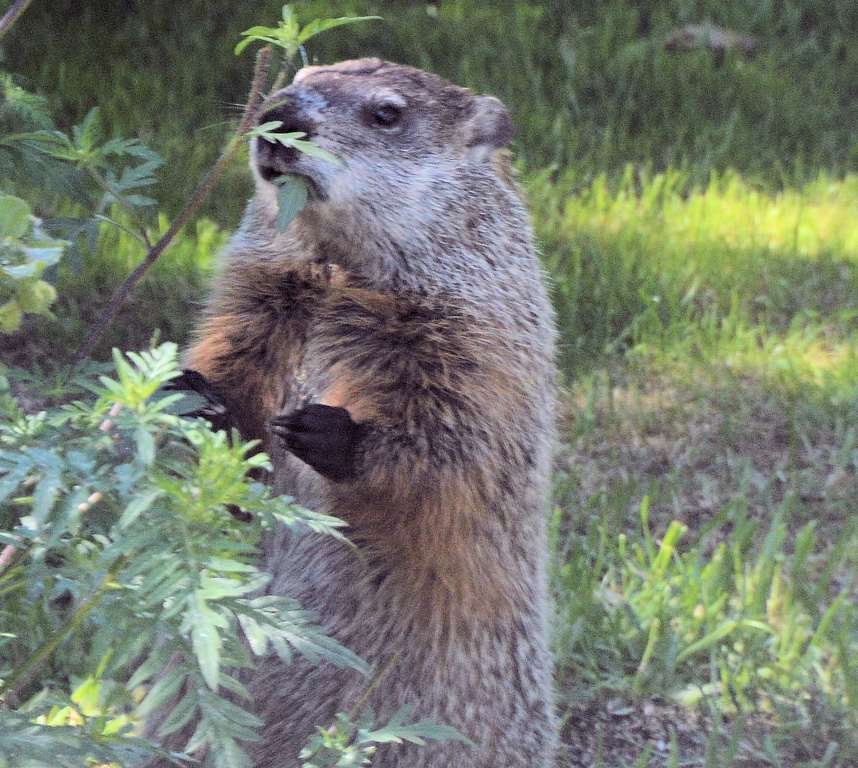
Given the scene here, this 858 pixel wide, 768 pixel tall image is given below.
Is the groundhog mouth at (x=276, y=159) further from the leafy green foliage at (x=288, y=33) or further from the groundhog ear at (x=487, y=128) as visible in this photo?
the groundhog ear at (x=487, y=128)

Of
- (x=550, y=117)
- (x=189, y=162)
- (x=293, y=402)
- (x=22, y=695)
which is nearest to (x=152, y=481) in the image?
(x=293, y=402)

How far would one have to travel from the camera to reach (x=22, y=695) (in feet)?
8.09

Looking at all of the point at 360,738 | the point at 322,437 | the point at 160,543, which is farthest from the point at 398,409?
the point at 160,543

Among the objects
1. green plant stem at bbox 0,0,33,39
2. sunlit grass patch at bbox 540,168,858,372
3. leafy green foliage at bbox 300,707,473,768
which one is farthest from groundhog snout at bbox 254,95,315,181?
sunlit grass patch at bbox 540,168,858,372

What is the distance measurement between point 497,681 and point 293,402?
2.18 feet

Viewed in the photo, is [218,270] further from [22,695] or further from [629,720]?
[629,720]

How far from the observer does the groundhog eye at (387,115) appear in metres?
2.32

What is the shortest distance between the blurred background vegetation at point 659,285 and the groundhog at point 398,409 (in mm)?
382

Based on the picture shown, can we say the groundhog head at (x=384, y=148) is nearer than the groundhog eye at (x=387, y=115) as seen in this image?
Yes

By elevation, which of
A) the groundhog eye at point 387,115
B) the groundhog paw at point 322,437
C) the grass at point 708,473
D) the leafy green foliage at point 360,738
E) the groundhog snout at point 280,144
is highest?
the groundhog snout at point 280,144

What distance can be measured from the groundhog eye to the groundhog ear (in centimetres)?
20

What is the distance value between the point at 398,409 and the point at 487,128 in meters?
0.77

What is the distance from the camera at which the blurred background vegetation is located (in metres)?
2.76

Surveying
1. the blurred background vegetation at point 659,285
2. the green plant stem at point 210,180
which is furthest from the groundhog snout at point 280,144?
the green plant stem at point 210,180
